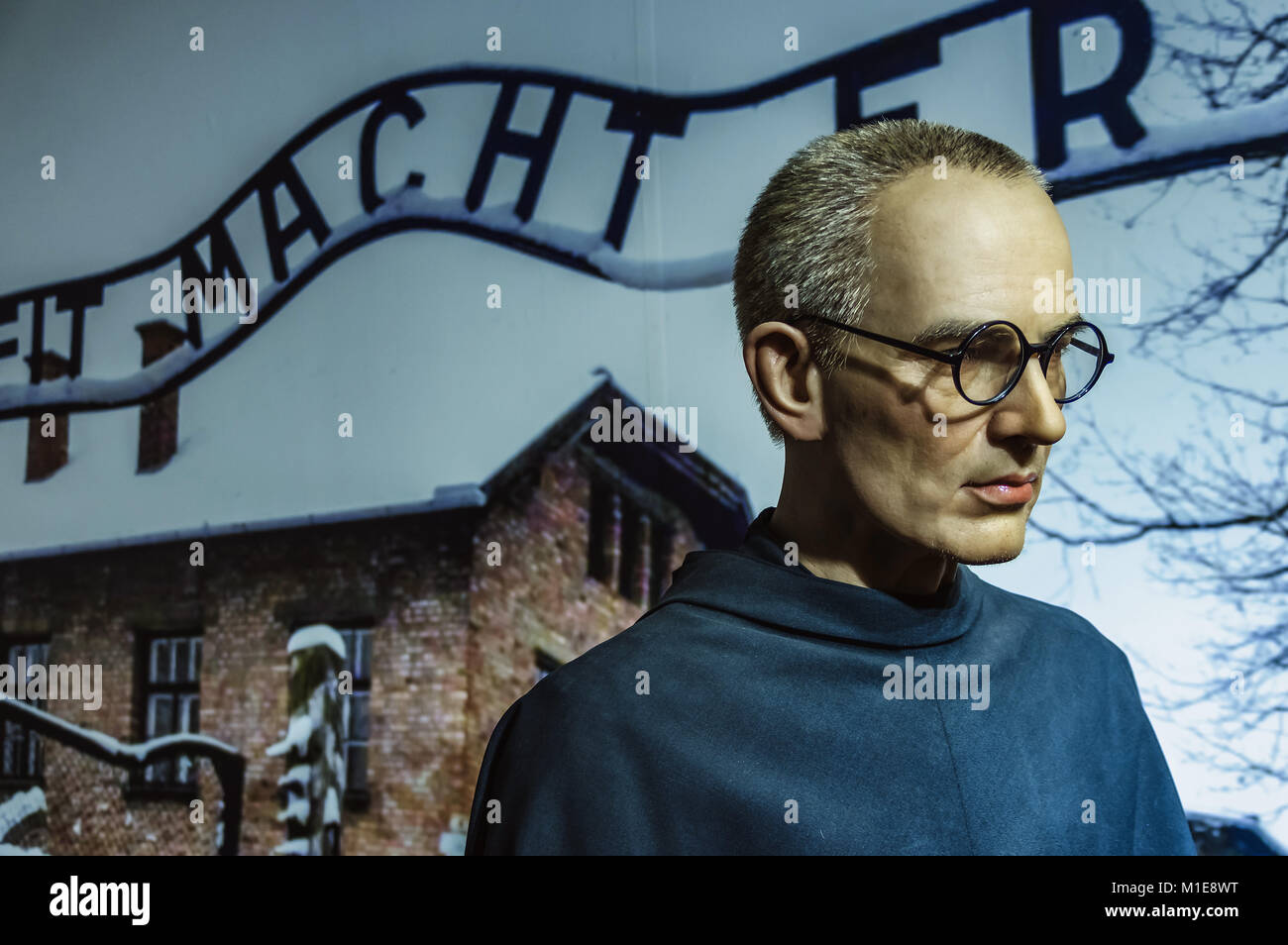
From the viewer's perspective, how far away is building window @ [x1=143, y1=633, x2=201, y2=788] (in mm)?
4141

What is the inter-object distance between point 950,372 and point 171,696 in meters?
4.00

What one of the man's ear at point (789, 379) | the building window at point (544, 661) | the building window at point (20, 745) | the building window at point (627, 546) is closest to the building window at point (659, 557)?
the building window at point (627, 546)

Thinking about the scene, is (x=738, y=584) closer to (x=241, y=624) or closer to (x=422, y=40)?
(x=422, y=40)

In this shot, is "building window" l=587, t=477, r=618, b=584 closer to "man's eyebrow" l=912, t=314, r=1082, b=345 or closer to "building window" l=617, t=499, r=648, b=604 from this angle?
"building window" l=617, t=499, r=648, b=604

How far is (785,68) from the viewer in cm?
351

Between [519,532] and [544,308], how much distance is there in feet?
2.51

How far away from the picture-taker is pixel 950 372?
0.96 meters

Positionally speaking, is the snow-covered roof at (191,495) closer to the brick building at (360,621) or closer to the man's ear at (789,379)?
the brick building at (360,621)

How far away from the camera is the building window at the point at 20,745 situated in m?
4.22

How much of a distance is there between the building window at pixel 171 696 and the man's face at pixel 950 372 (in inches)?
146

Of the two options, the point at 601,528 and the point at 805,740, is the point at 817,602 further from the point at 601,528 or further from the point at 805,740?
the point at 601,528
